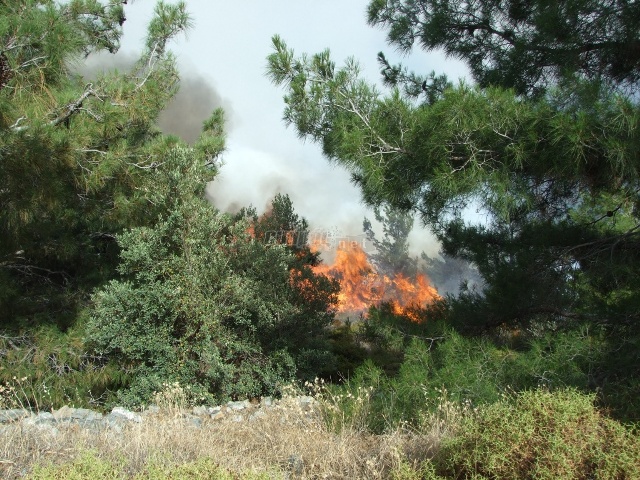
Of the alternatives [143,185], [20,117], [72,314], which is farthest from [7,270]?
[20,117]

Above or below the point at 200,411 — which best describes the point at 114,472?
below

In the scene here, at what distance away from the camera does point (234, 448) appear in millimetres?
3896

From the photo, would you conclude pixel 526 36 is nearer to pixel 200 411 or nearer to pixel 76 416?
pixel 200 411

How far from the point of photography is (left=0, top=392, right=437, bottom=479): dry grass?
3350 millimetres

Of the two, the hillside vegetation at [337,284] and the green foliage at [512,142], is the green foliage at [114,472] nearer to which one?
the hillside vegetation at [337,284]

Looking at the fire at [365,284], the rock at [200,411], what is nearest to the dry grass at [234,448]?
the rock at [200,411]

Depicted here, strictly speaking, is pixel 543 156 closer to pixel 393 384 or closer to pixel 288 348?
pixel 393 384

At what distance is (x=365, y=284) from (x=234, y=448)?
11284mm

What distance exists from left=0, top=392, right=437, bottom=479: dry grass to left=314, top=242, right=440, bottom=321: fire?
10.1 meters

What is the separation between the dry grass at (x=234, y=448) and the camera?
3.35 meters

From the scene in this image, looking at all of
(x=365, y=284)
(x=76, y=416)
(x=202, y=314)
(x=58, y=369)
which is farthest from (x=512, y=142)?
(x=365, y=284)

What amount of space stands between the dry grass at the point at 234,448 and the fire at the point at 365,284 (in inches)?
397

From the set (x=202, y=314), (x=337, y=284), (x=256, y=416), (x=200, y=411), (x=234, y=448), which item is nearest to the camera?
(x=234, y=448)

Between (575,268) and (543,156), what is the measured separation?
2054 millimetres
